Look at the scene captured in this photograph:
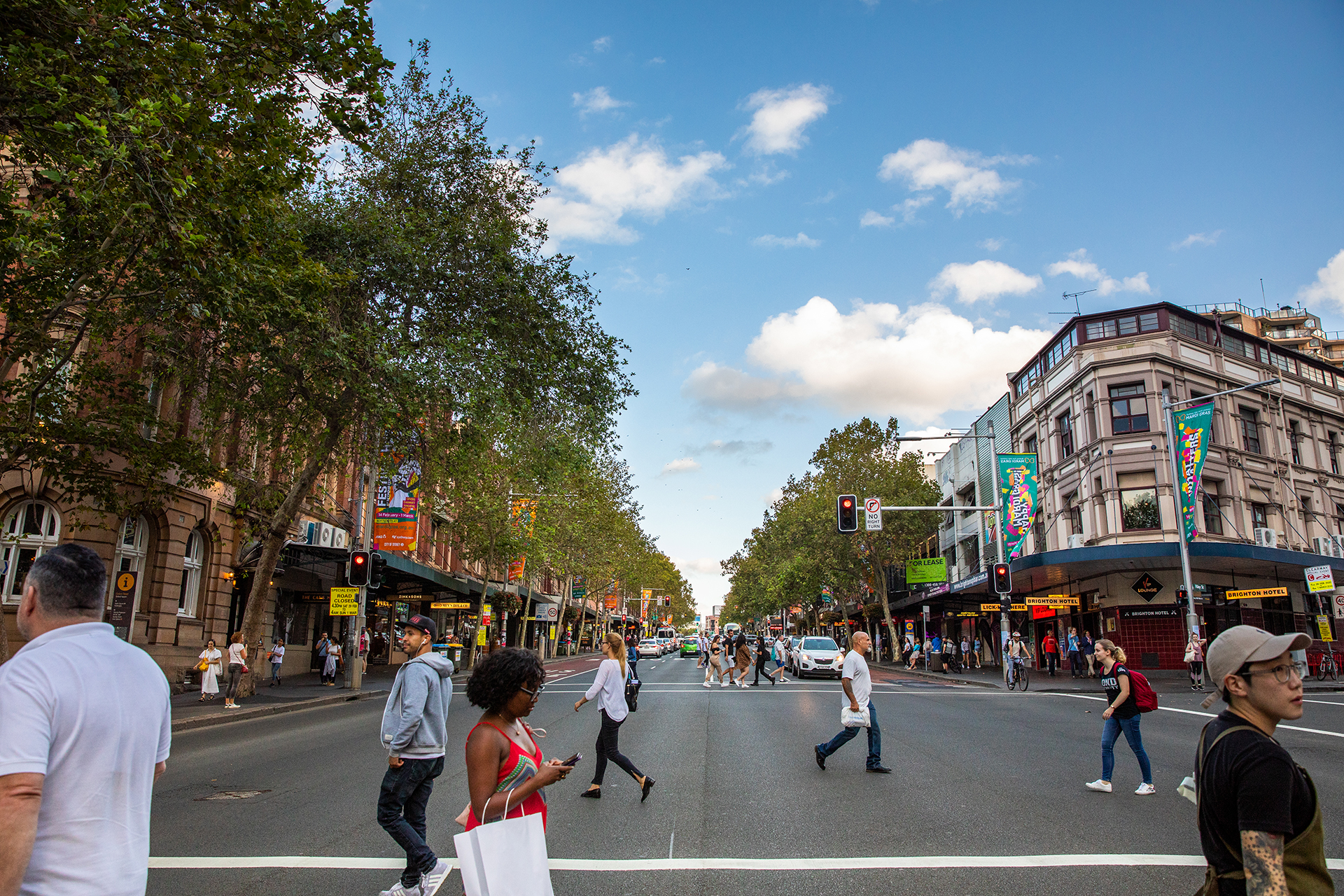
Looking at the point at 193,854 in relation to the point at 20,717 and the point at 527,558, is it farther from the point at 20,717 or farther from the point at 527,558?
the point at 527,558

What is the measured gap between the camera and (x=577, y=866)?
609cm

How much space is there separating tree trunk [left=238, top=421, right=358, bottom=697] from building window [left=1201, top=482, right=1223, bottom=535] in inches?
1213

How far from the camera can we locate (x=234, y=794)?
8.88 m

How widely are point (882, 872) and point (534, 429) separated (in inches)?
646

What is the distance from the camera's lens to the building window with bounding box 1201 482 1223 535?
32.2 m

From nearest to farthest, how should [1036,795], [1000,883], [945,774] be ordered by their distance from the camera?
[1000,883] < [1036,795] < [945,774]

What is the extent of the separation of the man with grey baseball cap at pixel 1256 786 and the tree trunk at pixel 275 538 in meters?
19.0

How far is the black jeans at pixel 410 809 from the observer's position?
5.39 meters

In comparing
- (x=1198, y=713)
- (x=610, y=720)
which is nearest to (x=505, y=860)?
(x=610, y=720)

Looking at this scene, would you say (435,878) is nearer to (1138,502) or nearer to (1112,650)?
(1112,650)

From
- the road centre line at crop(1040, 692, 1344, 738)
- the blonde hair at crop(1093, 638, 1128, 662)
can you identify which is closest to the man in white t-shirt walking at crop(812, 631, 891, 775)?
the blonde hair at crop(1093, 638, 1128, 662)

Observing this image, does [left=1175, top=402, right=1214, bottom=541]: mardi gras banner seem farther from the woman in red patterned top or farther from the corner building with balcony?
the woman in red patterned top

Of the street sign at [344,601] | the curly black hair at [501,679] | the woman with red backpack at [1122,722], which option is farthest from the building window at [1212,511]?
the curly black hair at [501,679]

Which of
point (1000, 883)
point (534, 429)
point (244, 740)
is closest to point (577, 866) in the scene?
point (1000, 883)
